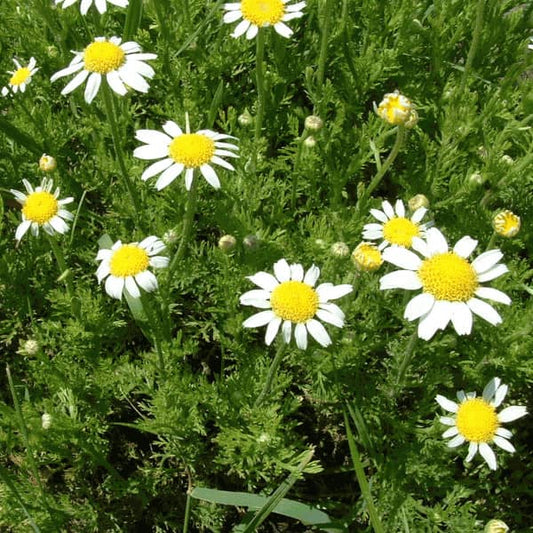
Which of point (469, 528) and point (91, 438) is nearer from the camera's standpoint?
point (469, 528)

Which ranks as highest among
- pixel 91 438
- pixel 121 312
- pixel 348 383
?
pixel 121 312

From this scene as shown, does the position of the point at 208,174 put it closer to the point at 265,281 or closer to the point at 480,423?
the point at 265,281

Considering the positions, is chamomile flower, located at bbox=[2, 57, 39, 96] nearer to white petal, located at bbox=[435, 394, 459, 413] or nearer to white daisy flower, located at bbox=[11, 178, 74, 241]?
white daisy flower, located at bbox=[11, 178, 74, 241]

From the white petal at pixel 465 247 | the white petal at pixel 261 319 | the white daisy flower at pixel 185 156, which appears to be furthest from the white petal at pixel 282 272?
the white petal at pixel 465 247

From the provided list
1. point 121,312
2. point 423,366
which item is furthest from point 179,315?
point 423,366

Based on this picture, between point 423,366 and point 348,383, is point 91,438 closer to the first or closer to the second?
point 348,383

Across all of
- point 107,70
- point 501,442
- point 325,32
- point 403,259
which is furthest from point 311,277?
point 325,32
